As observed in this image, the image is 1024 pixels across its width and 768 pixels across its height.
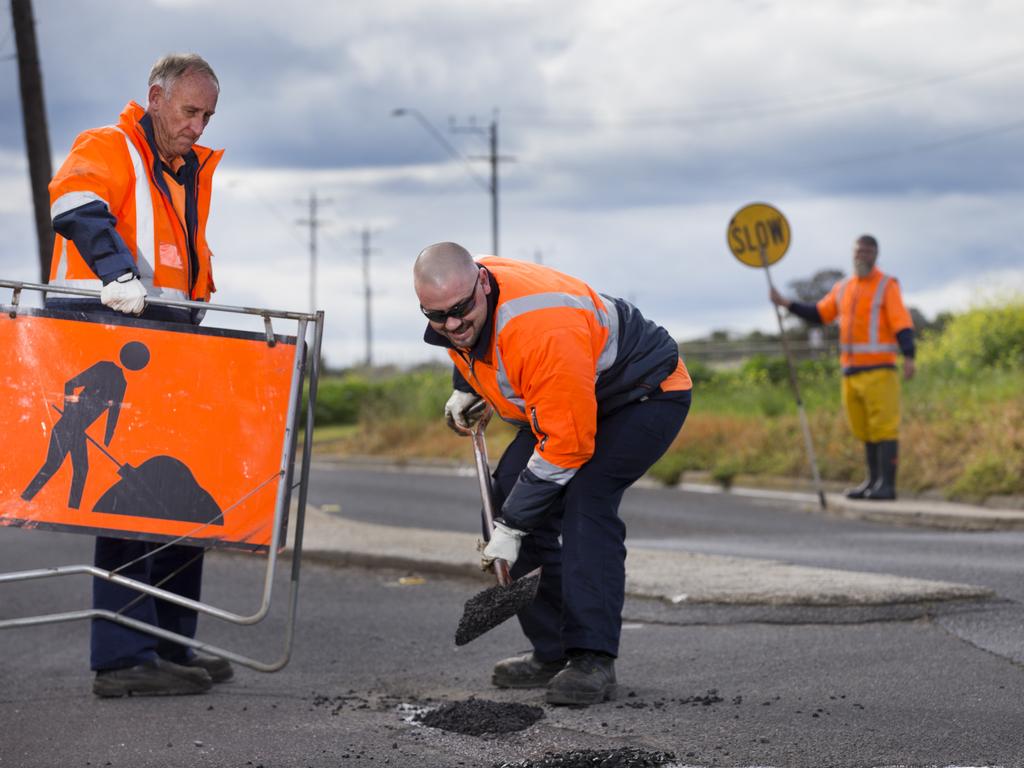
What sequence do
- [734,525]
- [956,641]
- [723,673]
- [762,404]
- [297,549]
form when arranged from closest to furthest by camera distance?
1. [297,549]
2. [723,673]
3. [956,641]
4. [734,525]
5. [762,404]

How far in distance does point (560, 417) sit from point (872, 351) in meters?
8.62

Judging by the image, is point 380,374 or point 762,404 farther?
point 380,374

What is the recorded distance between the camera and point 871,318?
40.2ft

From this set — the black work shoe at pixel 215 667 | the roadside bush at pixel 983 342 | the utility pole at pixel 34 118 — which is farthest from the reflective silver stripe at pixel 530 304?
the roadside bush at pixel 983 342

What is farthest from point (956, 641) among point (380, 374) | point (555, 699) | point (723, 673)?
point (380, 374)

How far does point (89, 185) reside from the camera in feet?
15.3

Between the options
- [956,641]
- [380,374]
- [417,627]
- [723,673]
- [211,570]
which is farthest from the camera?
[380,374]

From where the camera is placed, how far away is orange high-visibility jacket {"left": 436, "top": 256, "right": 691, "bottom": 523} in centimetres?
428

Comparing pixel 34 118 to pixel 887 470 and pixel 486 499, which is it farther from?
pixel 486 499

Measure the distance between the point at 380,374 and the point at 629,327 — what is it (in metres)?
40.0

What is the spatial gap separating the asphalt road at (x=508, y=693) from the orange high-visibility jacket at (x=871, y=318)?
467 centimetres

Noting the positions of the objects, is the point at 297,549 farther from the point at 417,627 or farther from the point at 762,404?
the point at 762,404

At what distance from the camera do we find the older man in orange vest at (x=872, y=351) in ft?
40.1

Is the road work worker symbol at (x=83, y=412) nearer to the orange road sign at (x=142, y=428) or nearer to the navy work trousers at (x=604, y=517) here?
the orange road sign at (x=142, y=428)
